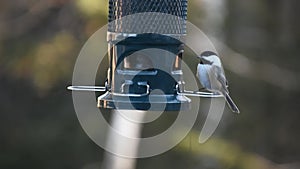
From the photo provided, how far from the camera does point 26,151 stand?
7.43 meters

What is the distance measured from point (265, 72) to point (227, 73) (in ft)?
1.40

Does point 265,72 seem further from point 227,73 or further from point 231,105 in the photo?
point 231,105

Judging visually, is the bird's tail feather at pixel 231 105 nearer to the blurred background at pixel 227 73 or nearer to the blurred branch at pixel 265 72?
the blurred background at pixel 227 73

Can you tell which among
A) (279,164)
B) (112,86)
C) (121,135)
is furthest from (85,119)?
(112,86)

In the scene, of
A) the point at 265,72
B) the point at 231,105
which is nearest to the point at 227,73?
the point at 265,72

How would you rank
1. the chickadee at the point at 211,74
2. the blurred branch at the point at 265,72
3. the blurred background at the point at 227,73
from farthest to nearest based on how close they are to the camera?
the blurred branch at the point at 265,72 < the blurred background at the point at 227,73 < the chickadee at the point at 211,74

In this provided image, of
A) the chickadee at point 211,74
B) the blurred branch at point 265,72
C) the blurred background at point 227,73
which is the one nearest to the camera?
the chickadee at point 211,74

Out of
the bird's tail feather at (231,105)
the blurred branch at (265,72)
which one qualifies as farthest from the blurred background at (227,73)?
the bird's tail feather at (231,105)

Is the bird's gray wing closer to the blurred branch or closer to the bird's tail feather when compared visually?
the bird's tail feather

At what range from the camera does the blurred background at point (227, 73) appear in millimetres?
6613

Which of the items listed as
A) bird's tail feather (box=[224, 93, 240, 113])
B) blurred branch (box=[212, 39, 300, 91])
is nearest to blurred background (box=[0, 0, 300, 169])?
blurred branch (box=[212, 39, 300, 91])

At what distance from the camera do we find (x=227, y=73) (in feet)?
21.9

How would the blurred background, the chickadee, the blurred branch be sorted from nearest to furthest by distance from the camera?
the chickadee → the blurred background → the blurred branch

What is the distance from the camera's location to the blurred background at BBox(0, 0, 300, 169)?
661 centimetres
